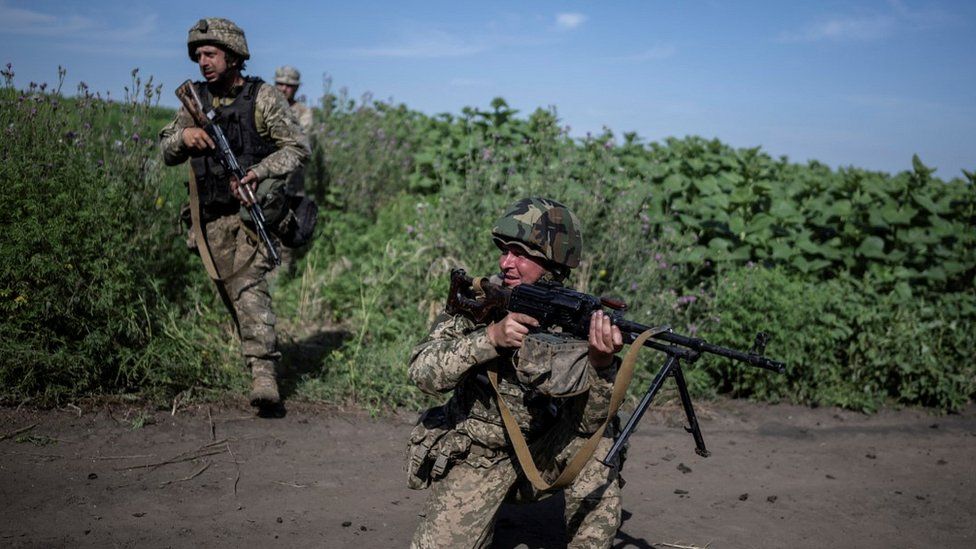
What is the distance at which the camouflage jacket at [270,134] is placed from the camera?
18.7ft

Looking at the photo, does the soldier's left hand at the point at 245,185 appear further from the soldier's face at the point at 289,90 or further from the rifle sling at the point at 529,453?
the soldier's face at the point at 289,90

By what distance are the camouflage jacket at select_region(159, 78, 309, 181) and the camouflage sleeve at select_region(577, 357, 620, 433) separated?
2.89m

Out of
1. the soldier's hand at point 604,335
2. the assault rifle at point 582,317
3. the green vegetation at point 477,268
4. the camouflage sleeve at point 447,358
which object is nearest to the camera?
the assault rifle at point 582,317

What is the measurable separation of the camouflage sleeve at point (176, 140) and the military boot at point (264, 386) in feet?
4.68

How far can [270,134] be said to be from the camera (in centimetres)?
590

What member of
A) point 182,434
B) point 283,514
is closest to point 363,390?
point 182,434

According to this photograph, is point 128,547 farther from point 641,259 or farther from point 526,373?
point 641,259

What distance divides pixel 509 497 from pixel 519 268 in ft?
3.47

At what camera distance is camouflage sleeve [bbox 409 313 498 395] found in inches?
138

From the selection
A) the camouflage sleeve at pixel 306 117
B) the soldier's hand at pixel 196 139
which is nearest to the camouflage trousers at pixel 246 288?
the soldier's hand at pixel 196 139

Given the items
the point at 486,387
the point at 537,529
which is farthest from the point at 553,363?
the point at 537,529

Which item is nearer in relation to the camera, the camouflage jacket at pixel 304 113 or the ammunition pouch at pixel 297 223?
the ammunition pouch at pixel 297 223

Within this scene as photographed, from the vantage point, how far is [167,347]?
575cm

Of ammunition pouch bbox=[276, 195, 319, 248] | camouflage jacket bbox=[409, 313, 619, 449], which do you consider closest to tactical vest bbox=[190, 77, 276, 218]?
ammunition pouch bbox=[276, 195, 319, 248]
